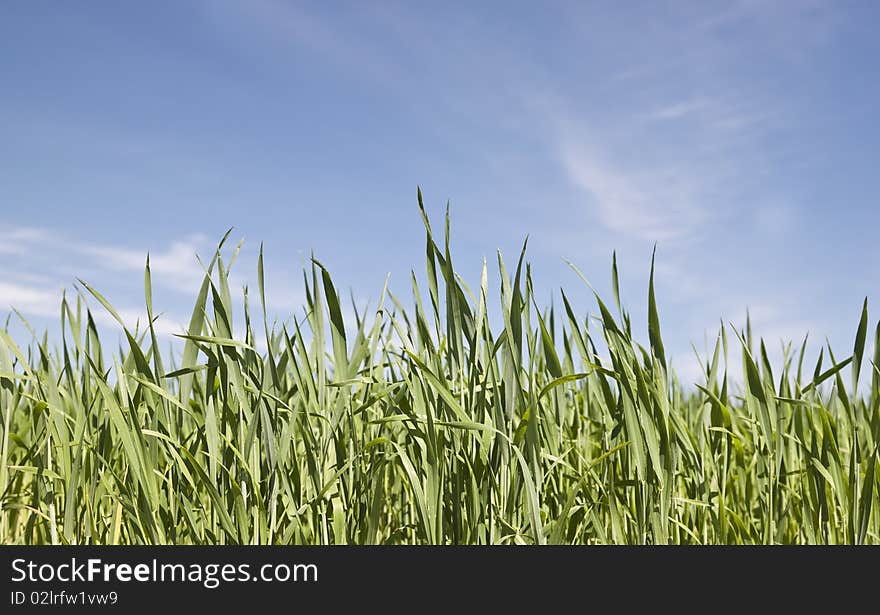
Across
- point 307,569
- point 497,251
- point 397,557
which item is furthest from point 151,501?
point 497,251

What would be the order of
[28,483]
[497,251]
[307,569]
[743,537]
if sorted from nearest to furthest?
1. [307,569]
2. [497,251]
3. [743,537]
4. [28,483]

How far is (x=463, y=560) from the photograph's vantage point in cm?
100

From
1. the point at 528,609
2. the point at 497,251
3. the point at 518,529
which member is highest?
the point at 497,251

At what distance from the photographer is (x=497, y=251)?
44.6 inches

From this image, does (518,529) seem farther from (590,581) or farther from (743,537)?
(743,537)

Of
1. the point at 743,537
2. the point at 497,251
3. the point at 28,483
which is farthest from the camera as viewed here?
the point at 28,483

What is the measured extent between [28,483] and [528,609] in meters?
1.52

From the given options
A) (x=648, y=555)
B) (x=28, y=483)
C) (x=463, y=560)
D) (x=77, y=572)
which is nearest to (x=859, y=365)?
(x=648, y=555)

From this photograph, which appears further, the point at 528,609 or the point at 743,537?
the point at 743,537

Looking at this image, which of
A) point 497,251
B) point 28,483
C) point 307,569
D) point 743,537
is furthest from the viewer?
point 28,483

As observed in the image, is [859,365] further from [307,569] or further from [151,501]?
[151,501]

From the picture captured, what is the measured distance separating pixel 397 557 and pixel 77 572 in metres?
0.48

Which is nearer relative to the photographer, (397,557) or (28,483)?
(397,557)

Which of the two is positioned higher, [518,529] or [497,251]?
[497,251]
